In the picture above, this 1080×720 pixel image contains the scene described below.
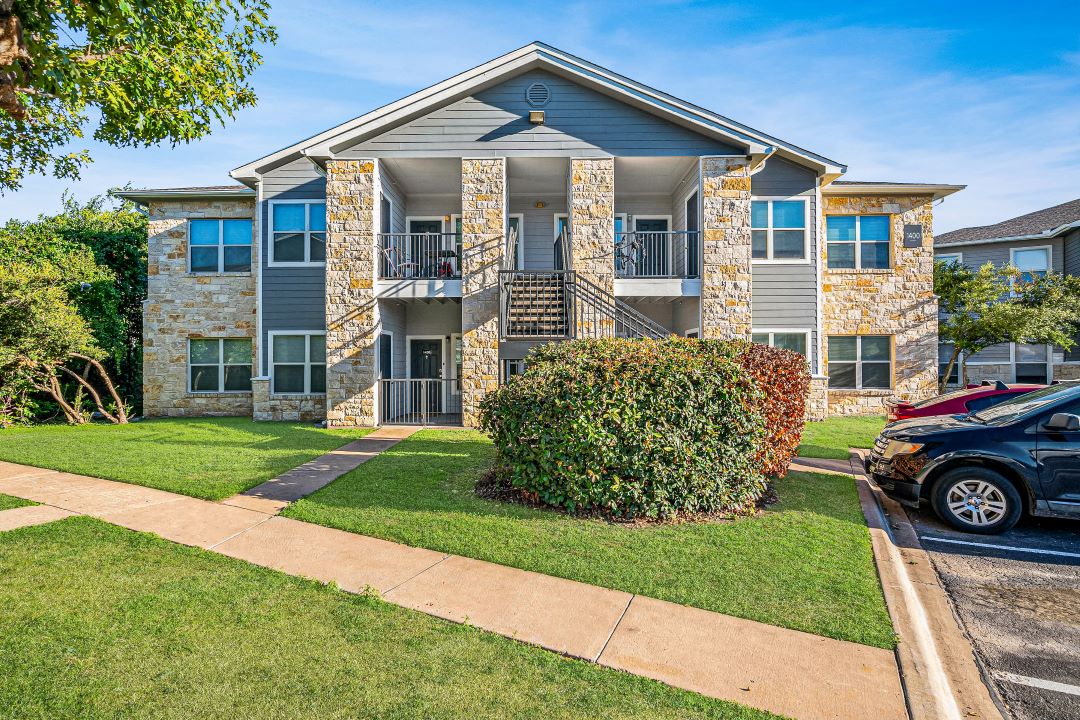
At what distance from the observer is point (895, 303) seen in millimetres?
14617

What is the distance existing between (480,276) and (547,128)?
12.4ft

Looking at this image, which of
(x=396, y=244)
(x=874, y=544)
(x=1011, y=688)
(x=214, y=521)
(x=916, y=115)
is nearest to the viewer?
(x=1011, y=688)

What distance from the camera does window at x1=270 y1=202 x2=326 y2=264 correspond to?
14055 mm

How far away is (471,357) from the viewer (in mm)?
12234

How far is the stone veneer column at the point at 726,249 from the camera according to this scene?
1232cm

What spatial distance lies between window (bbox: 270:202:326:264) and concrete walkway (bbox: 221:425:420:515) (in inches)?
236

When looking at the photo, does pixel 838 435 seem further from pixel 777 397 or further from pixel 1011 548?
pixel 1011 548

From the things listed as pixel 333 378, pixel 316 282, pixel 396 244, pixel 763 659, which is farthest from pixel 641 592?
pixel 316 282

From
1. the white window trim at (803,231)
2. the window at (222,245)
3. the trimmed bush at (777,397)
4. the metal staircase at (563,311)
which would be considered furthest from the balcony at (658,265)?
the window at (222,245)

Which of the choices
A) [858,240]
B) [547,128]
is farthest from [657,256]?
[858,240]

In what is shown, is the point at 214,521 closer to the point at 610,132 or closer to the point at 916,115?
the point at 610,132

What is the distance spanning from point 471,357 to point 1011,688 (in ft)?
34.0

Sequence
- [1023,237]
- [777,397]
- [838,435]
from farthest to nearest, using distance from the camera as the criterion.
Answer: [1023,237]
[838,435]
[777,397]

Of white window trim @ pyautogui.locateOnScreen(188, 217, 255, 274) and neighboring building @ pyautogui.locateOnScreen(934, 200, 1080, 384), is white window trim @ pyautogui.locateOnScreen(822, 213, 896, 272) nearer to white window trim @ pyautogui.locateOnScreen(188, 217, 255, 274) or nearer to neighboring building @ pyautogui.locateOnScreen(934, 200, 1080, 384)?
neighboring building @ pyautogui.locateOnScreen(934, 200, 1080, 384)
